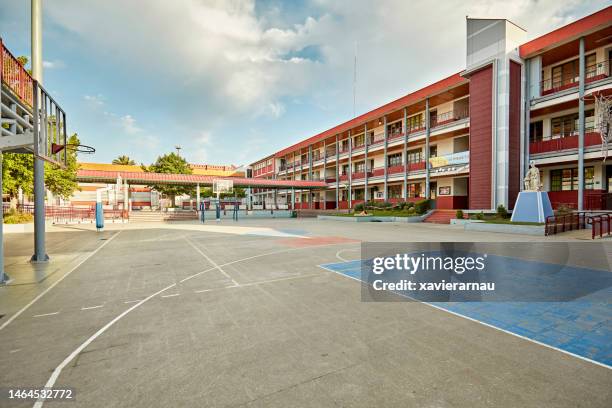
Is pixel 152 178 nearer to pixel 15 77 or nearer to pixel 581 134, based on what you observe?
pixel 15 77

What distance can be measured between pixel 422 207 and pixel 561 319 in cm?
2661

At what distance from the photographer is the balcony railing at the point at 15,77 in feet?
22.0

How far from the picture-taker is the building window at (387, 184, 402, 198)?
3796 centimetres

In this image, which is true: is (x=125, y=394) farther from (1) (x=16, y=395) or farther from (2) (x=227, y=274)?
(2) (x=227, y=274)

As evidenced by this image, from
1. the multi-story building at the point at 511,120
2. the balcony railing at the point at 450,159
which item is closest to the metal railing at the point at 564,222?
the multi-story building at the point at 511,120

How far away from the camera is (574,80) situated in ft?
73.0

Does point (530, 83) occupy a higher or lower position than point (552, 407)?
higher

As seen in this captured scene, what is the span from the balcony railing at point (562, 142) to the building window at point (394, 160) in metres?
15.0

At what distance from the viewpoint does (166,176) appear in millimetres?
33469

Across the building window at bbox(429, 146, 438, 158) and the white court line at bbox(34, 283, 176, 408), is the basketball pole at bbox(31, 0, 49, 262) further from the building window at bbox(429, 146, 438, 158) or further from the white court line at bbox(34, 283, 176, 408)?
the building window at bbox(429, 146, 438, 158)

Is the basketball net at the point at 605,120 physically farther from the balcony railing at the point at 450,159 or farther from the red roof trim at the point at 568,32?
the balcony railing at the point at 450,159

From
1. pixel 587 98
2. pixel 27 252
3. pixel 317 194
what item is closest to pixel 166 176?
pixel 27 252

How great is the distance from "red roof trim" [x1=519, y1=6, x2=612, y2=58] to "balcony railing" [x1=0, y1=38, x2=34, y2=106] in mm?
30941

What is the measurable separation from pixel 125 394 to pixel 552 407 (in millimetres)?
4040
